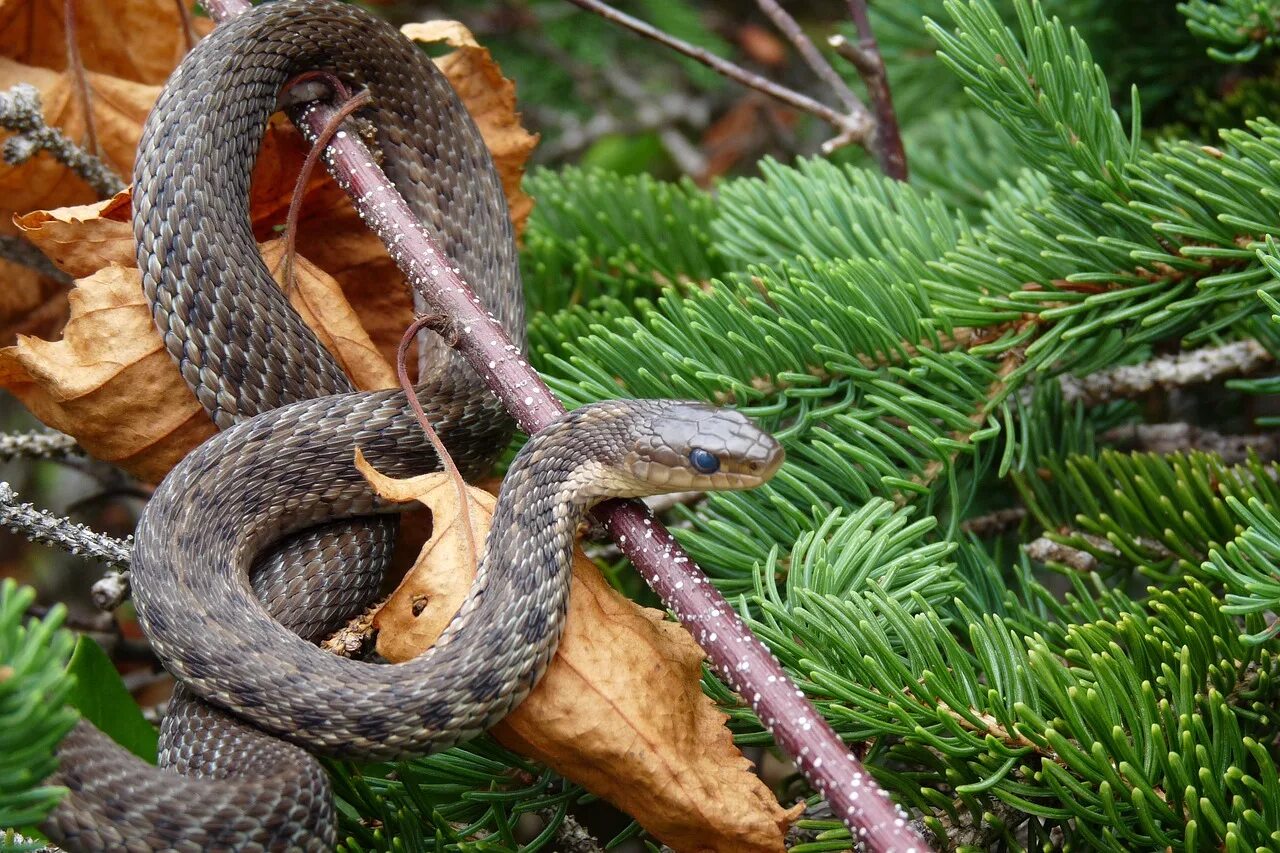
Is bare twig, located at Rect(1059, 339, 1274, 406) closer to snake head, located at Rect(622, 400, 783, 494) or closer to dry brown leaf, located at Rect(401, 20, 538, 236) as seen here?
snake head, located at Rect(622, 400, 783, 494)

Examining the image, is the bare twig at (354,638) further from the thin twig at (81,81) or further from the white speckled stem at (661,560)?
the thin twig at (81,81)

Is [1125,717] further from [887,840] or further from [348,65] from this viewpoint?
[348,65]

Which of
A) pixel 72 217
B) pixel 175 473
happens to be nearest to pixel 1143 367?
pixel 175 473

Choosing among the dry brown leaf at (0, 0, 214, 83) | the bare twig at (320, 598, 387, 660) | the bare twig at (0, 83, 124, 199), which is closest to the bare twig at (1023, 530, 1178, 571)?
the bare twig at (320, 598, 387, 660)

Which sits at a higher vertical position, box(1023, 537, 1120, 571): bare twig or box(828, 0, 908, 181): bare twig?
box(828, 0, 908, 181): bare twig

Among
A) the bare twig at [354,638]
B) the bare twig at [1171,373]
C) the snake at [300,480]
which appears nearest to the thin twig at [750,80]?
the snake at [300,480]
